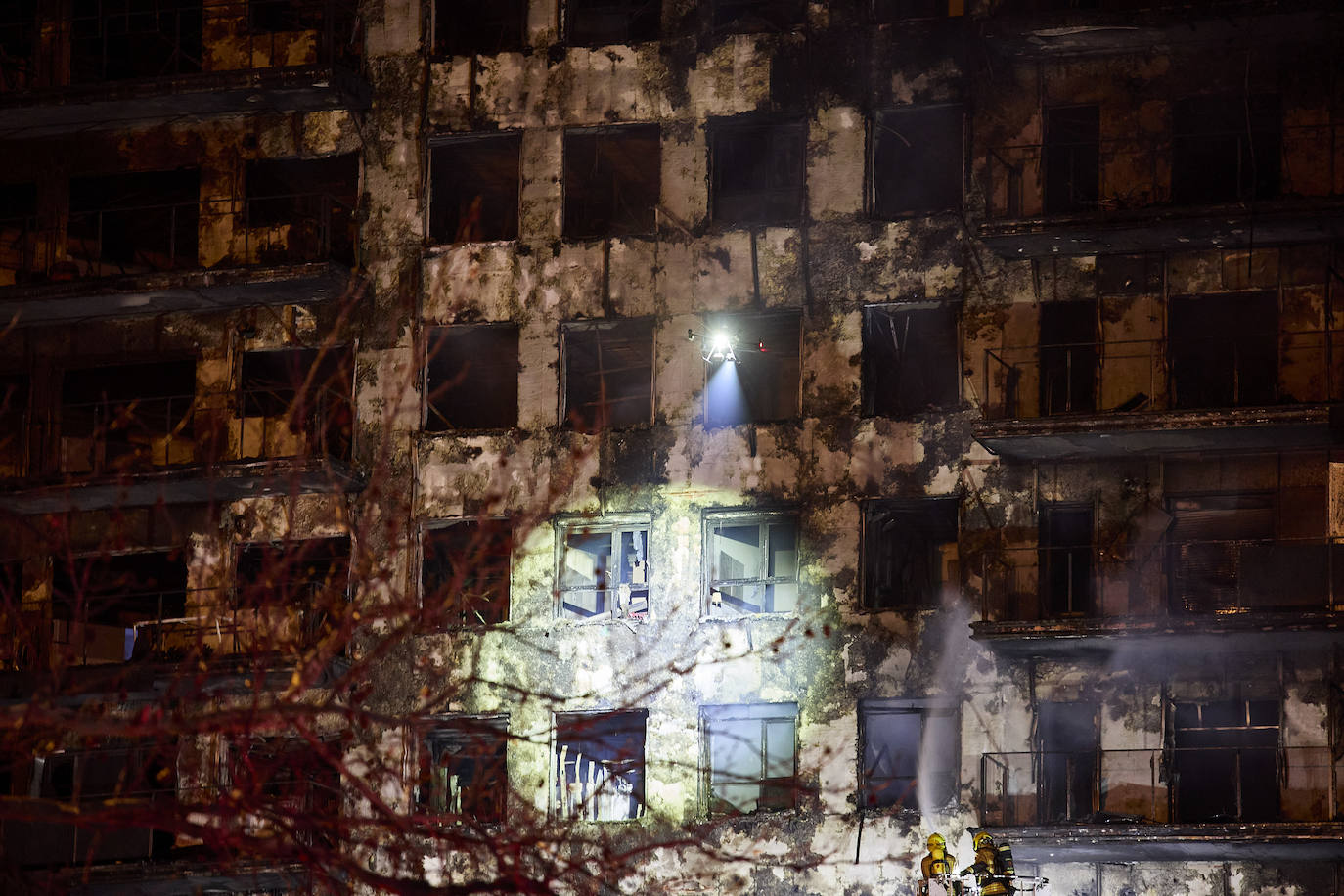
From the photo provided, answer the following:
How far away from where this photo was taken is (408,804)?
27.4m

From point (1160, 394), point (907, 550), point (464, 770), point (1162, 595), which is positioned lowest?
point (464, 770)

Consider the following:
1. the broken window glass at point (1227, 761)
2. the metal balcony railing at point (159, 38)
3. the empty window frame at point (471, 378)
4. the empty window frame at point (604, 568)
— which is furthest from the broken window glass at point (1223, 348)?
the metal balcony railing at point (159, 38)

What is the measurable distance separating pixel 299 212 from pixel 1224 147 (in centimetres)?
1357

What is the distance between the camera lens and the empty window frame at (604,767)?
2694 cm

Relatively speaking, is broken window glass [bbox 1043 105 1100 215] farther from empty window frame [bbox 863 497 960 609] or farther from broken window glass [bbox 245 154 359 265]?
broken window glass [bbox 245 154 359 265]

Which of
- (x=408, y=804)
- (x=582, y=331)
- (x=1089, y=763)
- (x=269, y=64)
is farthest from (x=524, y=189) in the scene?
(x=1089, y=763)

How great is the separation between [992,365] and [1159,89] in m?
4.26

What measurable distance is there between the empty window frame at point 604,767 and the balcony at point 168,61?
9.75m

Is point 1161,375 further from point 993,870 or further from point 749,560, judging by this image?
point 993,870

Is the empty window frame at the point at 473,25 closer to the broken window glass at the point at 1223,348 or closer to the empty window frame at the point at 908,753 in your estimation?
the broken window glass at the point at 1223,348

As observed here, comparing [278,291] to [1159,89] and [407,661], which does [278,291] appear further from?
[1159,89]

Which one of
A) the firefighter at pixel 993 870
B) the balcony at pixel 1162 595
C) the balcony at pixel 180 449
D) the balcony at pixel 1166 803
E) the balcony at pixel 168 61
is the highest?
the balcony at pixel 168 61

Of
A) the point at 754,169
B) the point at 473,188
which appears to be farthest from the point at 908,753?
the point at 473,188

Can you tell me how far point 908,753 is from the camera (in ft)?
85.4
